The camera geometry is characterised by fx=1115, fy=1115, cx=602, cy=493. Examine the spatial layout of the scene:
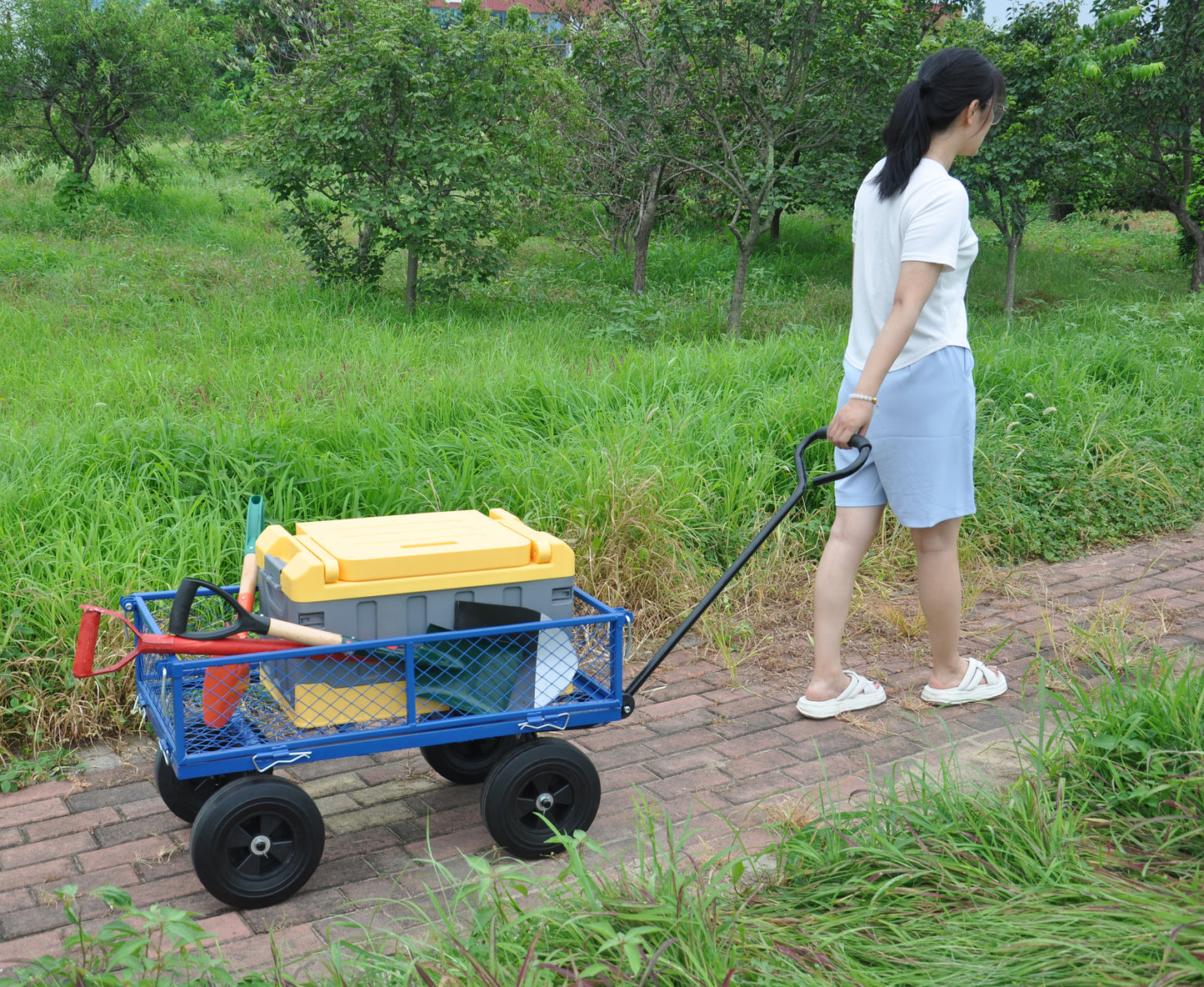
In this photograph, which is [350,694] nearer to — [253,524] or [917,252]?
[253,524]

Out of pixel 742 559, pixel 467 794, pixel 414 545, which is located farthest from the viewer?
pixel 467 794

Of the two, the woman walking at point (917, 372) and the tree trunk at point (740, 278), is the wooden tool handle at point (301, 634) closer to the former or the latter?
the woman walking at point (917, 372)

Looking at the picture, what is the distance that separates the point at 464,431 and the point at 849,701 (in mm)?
2394

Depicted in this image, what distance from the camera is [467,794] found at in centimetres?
344

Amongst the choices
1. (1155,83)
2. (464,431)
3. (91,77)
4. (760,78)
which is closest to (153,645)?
(464,431)

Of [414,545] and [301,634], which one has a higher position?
[414,545]

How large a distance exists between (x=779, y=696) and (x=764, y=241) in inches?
596

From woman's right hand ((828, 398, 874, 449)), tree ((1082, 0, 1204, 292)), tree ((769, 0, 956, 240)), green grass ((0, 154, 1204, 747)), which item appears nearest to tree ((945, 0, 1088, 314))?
tree ((1082, 0, 1204, 292))

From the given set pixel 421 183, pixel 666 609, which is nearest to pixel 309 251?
pixel 421 183

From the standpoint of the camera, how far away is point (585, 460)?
5031 millimetres

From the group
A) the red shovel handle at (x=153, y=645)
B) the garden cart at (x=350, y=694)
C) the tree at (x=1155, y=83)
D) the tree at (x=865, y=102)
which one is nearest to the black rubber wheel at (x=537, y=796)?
the garden cart at (x=350, y=694)

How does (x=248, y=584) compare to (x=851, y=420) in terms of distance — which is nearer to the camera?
(x=248, y=584)

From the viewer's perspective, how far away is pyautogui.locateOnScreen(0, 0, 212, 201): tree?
A: 15578 millimetres

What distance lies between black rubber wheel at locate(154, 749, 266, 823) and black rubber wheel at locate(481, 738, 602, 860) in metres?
0.73
